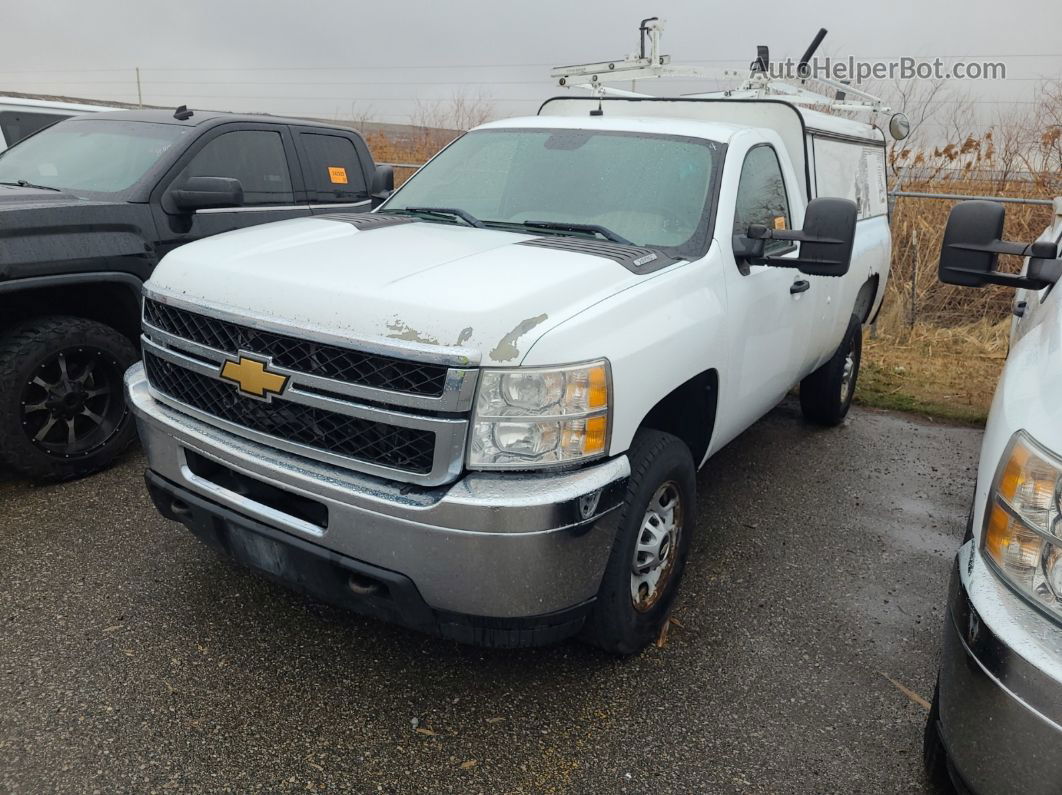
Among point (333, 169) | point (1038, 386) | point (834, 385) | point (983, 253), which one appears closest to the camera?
point (1038, 386)

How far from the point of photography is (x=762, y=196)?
3801mm

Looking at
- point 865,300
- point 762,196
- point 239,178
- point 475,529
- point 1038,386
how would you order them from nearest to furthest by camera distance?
point 1038,386, point 475,529, point 762,196, point 239,178, point 865,300

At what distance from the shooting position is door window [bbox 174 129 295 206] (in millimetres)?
Answer: 4926

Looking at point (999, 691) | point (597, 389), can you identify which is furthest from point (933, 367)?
point (999, 691)

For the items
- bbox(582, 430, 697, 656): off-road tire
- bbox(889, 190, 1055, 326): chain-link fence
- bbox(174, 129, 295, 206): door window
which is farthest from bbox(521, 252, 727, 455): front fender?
bbox(889, 190, 1055, 326): chain-link fence

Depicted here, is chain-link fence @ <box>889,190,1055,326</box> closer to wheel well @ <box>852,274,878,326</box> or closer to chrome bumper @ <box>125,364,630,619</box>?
wheel well @ <box>852,274,878,326</box>

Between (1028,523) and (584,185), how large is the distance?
2279mm

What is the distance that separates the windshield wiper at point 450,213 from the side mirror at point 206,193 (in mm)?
1213

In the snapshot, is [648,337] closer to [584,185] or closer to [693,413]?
[693,413]

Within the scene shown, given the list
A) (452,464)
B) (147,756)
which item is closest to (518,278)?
(452,464)

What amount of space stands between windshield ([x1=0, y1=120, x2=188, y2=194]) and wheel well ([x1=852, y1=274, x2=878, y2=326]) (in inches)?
171

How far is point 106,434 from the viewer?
168 inches

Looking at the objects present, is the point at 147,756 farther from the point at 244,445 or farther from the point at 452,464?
the point at 452,464

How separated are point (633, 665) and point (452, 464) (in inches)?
46.4
